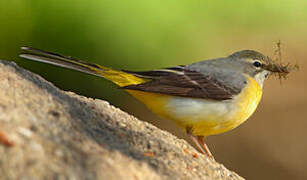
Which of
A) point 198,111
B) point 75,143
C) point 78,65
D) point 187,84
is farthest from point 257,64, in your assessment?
point 75,143

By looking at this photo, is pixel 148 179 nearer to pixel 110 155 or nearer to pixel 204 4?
pixel 110 155

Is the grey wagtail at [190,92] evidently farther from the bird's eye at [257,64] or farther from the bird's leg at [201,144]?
the bird's eye at [257,64]

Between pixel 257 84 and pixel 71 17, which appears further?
pixel 71 17

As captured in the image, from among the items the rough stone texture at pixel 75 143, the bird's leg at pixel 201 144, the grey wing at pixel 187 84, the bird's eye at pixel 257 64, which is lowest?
the rough stone texture at pixel 75 143

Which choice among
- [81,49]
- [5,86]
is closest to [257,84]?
[81,49]

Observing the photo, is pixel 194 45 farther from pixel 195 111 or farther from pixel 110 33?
pixel 195 111

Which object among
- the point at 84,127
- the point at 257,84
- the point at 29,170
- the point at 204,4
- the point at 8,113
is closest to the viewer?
the point at 29,170

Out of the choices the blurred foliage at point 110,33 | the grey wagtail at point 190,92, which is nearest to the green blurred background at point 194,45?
the blurred foliage at point 110,33

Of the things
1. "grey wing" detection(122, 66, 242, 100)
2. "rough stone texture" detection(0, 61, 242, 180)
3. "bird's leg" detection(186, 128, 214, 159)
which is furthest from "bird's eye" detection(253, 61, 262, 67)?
"rough stone texture" detection(0, 61, 242, 180)
